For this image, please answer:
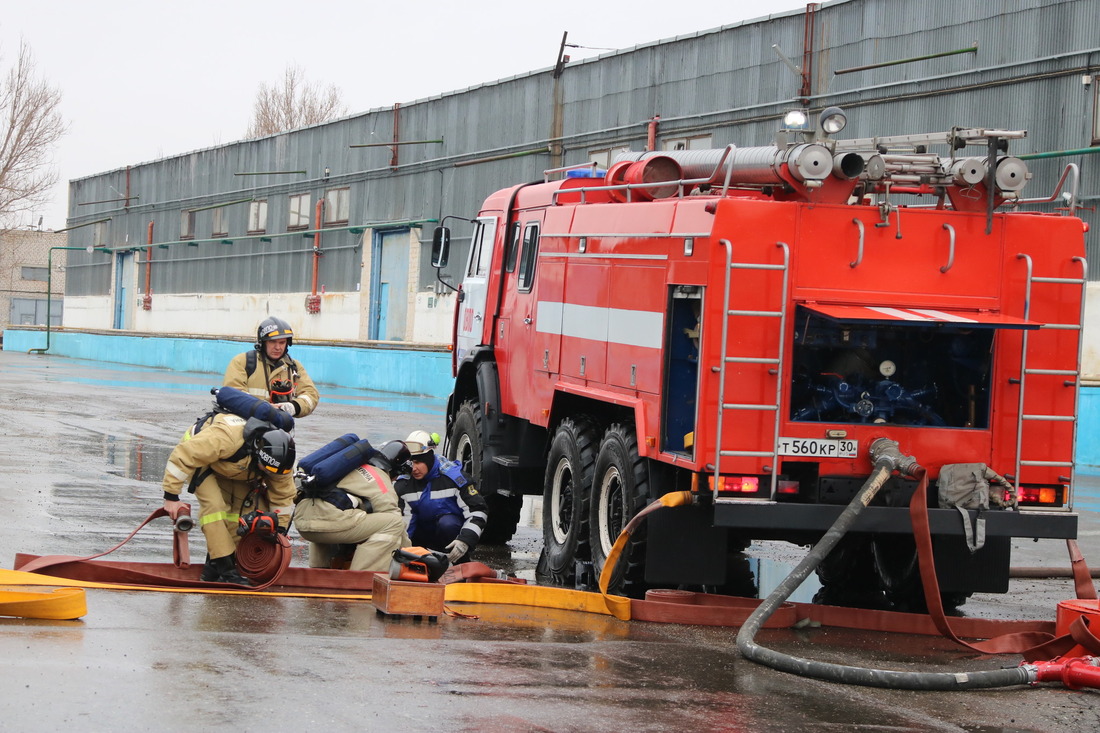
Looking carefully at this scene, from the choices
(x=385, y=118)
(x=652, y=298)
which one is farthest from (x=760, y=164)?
(x=385, y=118)

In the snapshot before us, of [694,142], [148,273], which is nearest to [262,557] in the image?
[694,142]

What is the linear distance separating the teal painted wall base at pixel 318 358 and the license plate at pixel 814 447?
23.5 m

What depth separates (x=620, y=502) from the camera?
395 inches

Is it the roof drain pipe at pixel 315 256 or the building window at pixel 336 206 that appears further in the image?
the roof drain pipe at pixel 315 256

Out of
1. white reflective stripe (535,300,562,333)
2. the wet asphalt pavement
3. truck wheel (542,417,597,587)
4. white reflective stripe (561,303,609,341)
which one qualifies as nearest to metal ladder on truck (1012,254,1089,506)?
the wet asphalt pavement

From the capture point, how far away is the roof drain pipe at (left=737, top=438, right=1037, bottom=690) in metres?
7.04

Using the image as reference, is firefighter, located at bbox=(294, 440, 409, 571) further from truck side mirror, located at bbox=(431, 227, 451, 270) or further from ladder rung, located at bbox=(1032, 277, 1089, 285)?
ladder rung, located at bbox=(1032, 277, 1089, 285)

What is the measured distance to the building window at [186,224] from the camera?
5847cm

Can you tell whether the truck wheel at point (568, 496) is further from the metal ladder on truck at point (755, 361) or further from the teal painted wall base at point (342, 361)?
the teal painted wall base at point (342, 361)

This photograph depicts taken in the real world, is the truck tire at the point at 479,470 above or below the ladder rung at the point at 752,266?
below

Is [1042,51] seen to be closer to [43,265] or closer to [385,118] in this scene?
[385,118]

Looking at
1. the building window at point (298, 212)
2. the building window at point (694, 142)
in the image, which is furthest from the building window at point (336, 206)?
the building window at point (694, 142)

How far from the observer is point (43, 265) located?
94.5 m

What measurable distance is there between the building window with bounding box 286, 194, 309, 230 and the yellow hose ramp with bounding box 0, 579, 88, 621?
4230cm
